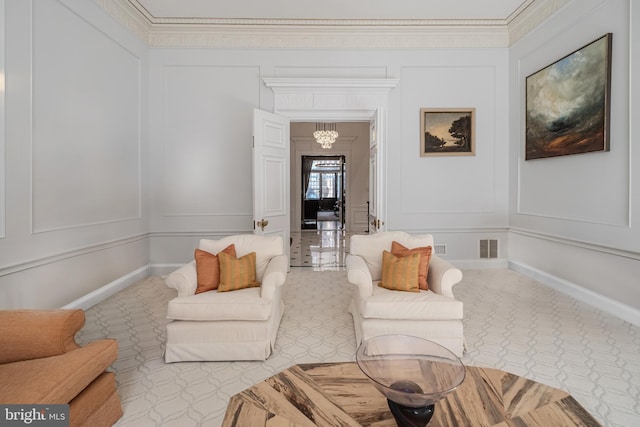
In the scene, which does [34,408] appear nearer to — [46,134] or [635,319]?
[46,134]

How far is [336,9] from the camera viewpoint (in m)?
4.76

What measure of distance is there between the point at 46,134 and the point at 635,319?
593 centimetres

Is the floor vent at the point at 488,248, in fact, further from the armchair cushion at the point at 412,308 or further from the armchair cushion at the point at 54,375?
the armchair cushion at the point at 54,375

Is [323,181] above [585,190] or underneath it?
above

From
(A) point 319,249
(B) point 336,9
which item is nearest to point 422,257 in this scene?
(B) point 336,9

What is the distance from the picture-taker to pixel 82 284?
12.1ft

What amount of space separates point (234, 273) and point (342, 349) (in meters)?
1.09

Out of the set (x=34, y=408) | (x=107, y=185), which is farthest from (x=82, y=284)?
(x=34, y=408)

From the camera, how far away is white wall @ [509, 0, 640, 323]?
10.8 ft

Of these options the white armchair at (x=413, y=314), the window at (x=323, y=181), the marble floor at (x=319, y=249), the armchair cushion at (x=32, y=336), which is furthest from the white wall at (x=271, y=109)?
the window at (x=323, y=181)

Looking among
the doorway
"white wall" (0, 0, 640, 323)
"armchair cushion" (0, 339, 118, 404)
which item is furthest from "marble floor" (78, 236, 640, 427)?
the doorway

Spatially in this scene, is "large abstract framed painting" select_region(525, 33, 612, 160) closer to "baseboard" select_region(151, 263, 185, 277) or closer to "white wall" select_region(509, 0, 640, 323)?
"white wall" select_region(509, 0, 640, 323)

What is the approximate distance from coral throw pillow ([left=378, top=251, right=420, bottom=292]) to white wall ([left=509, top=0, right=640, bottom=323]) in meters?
2.32

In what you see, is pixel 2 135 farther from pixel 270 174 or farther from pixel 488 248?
pixel 488 248
